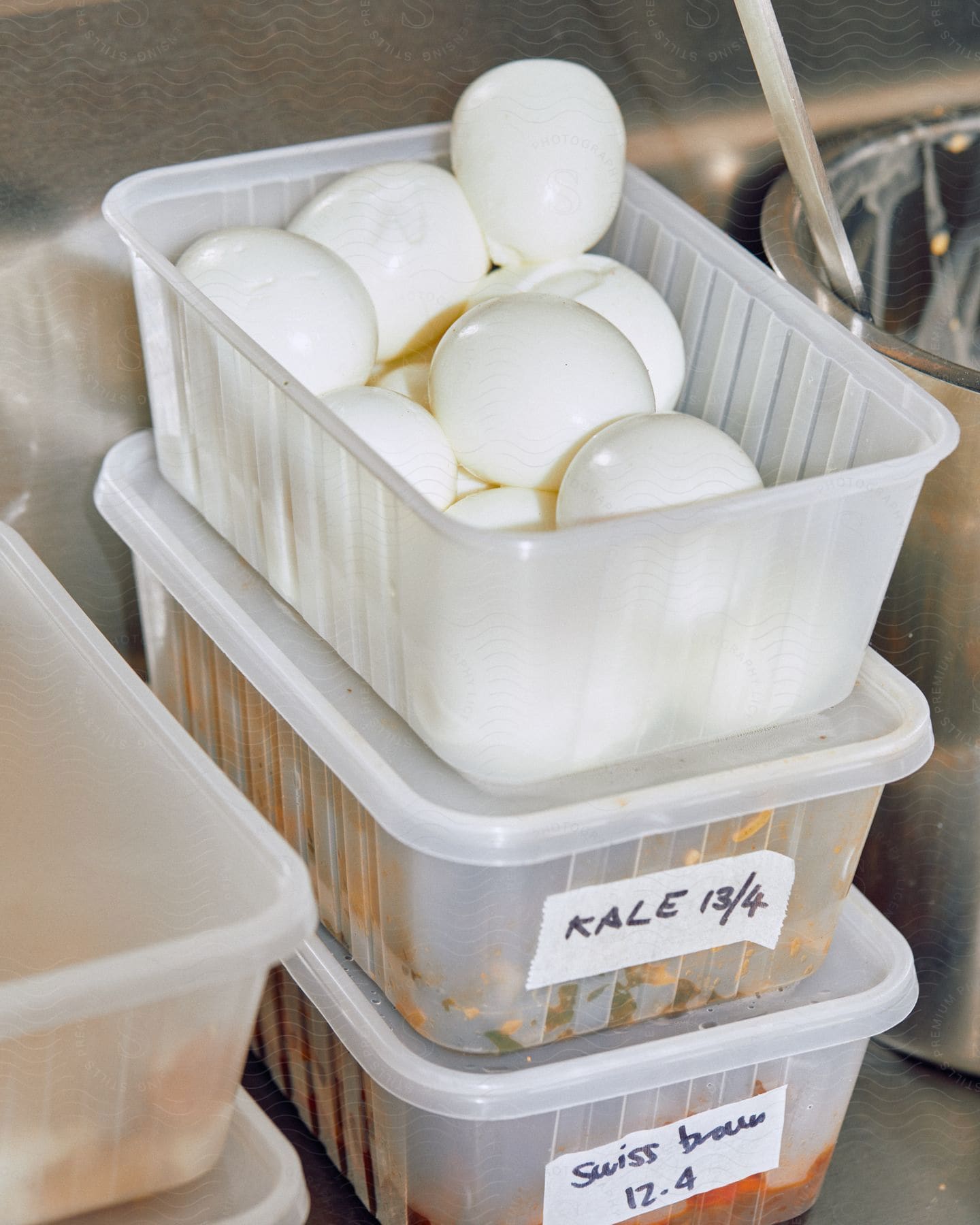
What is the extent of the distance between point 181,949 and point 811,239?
18.0 inches

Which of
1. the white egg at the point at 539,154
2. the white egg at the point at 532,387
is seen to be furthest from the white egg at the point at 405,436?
the white egg at the point at 539,154

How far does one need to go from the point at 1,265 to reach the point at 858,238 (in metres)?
0.45

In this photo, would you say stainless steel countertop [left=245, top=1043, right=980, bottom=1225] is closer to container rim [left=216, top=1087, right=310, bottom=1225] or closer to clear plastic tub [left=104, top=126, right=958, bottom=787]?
container rim [left=216, top=1087, right=310, bottom=1225]

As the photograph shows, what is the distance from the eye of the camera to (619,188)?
27.9 inches

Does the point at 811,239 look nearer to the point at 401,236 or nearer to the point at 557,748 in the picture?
the point at 401,236

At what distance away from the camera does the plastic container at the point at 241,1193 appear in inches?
21.6

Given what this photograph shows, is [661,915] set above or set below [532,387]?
below

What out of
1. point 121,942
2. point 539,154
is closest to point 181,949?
point 121,942

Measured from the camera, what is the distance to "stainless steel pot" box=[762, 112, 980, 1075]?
27.1 inches

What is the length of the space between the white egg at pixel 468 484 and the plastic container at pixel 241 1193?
0.25 metres

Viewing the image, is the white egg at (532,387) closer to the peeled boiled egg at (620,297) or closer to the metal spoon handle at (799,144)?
the peeled boiled egg at (620,297)

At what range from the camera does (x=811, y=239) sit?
75cm

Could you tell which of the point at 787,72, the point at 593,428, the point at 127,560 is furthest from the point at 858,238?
the point at 127,560

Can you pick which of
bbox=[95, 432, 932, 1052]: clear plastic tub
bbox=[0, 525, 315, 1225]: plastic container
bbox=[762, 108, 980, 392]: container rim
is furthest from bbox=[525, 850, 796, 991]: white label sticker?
bbox=[762, 108, 980, 392]: container rim
